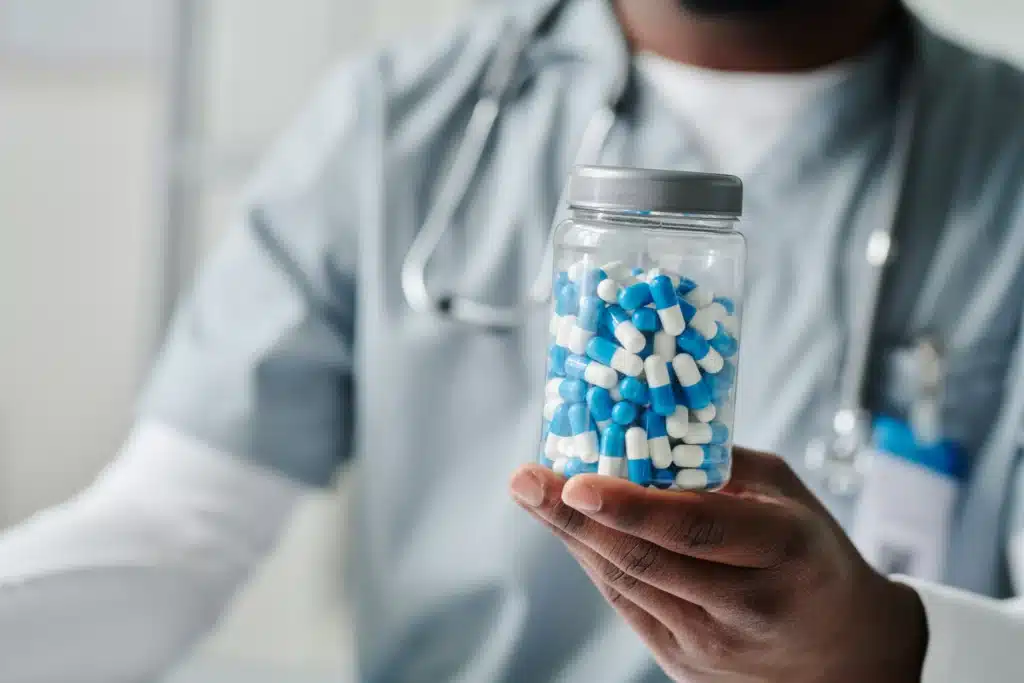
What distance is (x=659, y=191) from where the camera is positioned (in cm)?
47

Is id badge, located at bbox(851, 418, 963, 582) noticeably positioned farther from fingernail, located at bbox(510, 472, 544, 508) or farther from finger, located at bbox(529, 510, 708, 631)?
fingernail, located at bbox(510, 472, 544, 508)

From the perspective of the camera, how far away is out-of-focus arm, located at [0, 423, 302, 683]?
0.72 meters

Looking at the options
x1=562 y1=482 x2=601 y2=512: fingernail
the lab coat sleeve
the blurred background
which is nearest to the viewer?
x1=562 y1=482 x2=601 y2=512: fingernail

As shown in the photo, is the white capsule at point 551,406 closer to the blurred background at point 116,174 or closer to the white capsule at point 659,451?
the white capsule at point 659,451

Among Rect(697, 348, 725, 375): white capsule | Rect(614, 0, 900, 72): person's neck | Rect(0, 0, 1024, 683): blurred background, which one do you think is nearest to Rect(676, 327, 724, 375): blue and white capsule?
Rect(697, 348, 725, 375): white capsule

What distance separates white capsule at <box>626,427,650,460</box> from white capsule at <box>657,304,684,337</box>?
0.05 m

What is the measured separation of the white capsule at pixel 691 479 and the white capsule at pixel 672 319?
2.5 inches

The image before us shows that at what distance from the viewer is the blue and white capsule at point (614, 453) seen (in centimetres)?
47

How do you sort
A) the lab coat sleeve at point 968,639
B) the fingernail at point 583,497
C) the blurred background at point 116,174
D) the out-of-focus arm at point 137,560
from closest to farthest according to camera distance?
1. the fingernail at point 583,497
2. the lab coat sleeve at point 968,639
3. the out-of-focus arm at point 137,560
4. the blurred background at point 116,174

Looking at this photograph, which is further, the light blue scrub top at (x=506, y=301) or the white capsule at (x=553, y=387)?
the light blue scrub top at (x=506, y=301)

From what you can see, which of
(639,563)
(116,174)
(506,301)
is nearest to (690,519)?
(639,563)

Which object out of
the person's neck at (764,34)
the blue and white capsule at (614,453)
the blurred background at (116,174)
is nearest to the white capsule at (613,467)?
the blue and white capsule at (614,453)

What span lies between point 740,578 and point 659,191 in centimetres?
18

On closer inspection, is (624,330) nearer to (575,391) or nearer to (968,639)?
(575,391)
